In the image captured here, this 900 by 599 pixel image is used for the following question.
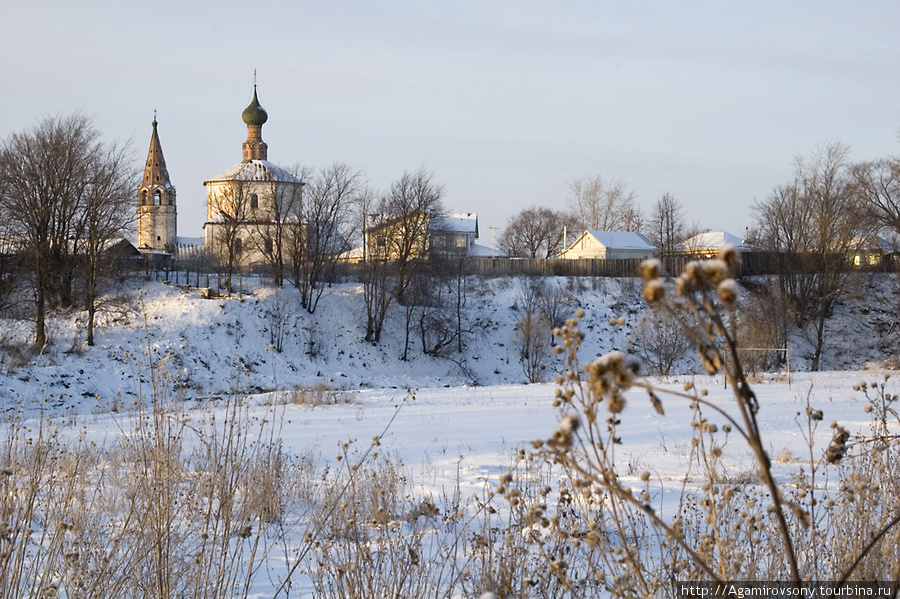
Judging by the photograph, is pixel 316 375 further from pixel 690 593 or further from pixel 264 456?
pixel 690 593

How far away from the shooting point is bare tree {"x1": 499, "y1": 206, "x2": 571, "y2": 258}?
87500mm

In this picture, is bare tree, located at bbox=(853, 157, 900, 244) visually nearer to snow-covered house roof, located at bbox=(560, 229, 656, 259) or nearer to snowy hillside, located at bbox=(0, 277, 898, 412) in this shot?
snowy hillside, located at bbox=(0, 277, 898, 412)

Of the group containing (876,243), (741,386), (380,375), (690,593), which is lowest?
(380,375)

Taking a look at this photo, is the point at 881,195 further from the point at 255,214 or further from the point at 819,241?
the point at 255,214

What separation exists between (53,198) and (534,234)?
63496mm

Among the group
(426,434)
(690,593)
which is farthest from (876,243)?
(690,593)

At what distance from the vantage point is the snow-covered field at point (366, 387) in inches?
369

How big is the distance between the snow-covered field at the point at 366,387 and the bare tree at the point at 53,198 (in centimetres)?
220

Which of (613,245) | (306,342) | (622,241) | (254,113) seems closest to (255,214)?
(306,342)

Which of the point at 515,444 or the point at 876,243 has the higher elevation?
the point at 876,243

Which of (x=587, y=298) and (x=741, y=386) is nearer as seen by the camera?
(x=741, y=386)

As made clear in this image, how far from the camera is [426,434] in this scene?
12672 millimetres

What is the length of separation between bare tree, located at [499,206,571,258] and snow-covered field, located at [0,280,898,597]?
125 feet

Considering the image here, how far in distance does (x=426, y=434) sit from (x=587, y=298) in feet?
120
